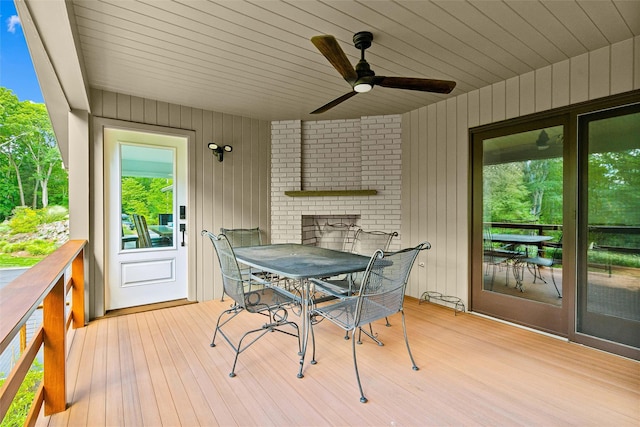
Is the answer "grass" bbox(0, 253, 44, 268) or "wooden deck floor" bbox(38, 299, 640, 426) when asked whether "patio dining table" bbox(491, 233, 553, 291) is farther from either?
"grass" bbox(0, 253, 44, 268)

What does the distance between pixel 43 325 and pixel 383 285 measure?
1.97 m

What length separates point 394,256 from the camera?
193cm

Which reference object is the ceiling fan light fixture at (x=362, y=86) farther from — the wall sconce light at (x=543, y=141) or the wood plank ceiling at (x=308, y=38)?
the wall sconce light at (x=543, y=141)

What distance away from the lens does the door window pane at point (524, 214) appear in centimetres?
280

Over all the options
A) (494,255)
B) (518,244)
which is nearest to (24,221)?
(494,255)

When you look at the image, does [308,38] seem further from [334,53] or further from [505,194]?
[505,194]

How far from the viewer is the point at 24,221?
2.67m

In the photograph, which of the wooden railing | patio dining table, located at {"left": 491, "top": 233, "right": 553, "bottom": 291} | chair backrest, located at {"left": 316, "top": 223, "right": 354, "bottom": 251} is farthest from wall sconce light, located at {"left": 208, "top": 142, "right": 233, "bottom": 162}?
patio dining table, located at {"left": 491, "top": 233, "right": 553, "bottom": 291}

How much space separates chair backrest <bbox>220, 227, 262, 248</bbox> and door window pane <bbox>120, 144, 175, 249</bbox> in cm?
66

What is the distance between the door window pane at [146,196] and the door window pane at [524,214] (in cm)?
356

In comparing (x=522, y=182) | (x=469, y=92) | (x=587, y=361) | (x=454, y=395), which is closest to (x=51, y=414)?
(x=454, y=395)

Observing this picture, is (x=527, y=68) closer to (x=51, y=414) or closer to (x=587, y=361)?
(x=587, y=361)

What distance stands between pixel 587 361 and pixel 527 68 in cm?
244

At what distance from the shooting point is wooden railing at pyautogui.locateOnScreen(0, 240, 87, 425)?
112 cm
